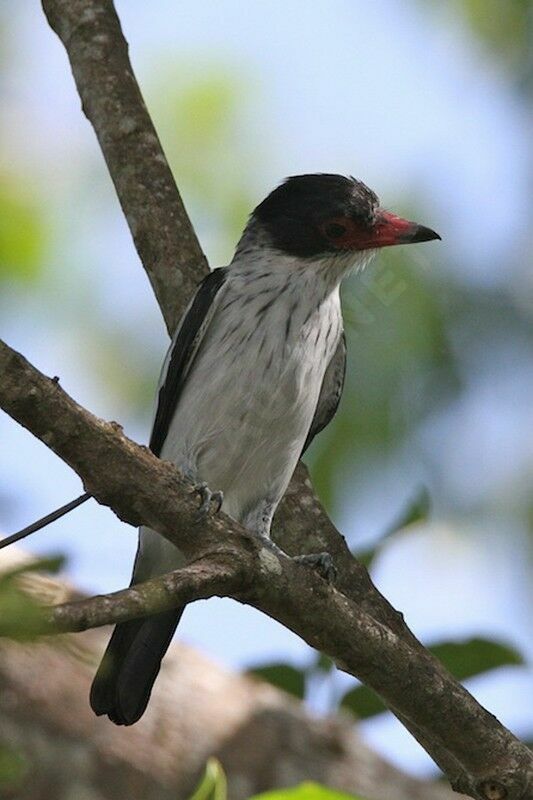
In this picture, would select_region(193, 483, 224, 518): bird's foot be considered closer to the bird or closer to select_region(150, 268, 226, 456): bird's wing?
the bird

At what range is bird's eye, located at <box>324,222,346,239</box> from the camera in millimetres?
4434

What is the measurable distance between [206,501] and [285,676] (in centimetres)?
98

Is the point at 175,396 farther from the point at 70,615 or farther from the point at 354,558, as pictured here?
the point at 70,615

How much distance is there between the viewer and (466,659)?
3.66 m

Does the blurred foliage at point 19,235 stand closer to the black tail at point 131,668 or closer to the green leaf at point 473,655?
the black tail at point 131,668

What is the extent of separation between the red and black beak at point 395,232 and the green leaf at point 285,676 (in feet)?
4.12

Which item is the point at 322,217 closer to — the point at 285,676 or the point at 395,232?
the point at 395,232

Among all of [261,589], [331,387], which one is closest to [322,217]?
[331,387]

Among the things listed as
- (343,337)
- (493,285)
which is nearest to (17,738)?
(343,337)

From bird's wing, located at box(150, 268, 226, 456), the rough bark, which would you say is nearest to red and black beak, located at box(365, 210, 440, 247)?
bird's wing, located at box(150, 268, 226, 456)

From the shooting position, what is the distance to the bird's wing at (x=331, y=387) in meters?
4.23

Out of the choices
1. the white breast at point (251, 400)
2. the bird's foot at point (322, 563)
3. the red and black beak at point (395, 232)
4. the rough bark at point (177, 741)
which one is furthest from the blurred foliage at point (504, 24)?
the rough bark at point (177, 741)

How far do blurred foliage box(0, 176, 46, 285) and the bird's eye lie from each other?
1226 mm

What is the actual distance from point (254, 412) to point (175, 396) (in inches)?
14.3
